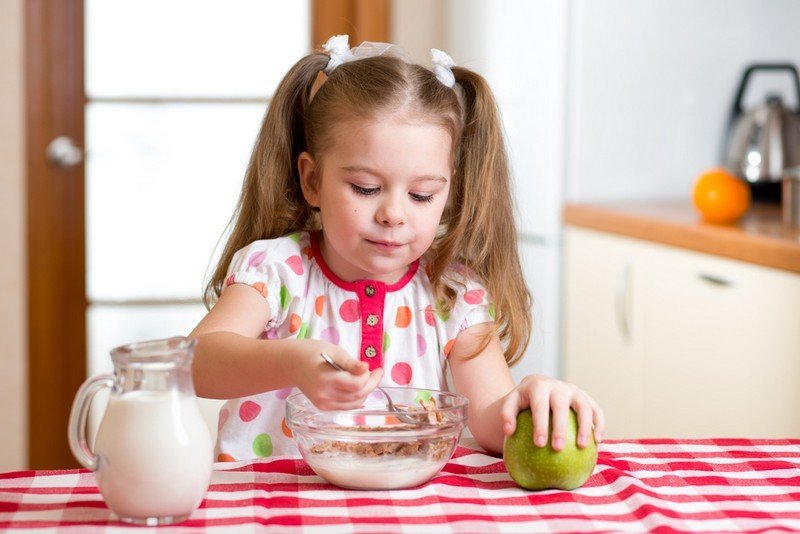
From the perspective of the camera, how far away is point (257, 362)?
1087 mm

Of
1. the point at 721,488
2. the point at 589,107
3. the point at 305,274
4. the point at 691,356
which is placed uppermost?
the point at 589,107

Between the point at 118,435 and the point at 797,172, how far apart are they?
1.76 metres

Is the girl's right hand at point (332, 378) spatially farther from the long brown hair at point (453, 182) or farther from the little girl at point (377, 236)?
the long brown hair at point (453, 182)

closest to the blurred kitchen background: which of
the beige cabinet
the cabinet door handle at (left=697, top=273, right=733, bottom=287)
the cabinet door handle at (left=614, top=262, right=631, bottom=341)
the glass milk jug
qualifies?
the beige cabinet

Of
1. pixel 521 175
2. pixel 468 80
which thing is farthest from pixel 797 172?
pixel 468 80

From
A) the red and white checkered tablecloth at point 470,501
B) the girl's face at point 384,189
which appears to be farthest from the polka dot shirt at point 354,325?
the red and white checkered tablecloth at point 470,501

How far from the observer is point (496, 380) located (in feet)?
4.42

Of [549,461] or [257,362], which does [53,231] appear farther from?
[549,461]

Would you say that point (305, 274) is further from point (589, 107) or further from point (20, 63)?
point (20, 63)

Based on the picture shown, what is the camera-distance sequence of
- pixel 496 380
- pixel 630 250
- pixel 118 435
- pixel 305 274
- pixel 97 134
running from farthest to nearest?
pixel 97 134 < pixel 630 250 < pixel 305 274 < pixel 496 380 < pixel 118 435

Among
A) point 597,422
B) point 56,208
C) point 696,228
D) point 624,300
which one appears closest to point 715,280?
point 696,228

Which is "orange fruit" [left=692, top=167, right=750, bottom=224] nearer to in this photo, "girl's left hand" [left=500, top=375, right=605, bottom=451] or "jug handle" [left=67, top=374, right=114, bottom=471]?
"girl's left hand" [left=500, top=375, right=605, bottom=451]

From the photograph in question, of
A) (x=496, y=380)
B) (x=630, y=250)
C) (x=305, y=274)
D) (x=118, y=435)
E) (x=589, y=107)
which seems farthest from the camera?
(x=589, y=107)

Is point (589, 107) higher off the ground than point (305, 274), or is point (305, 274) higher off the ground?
point (589, 107)
